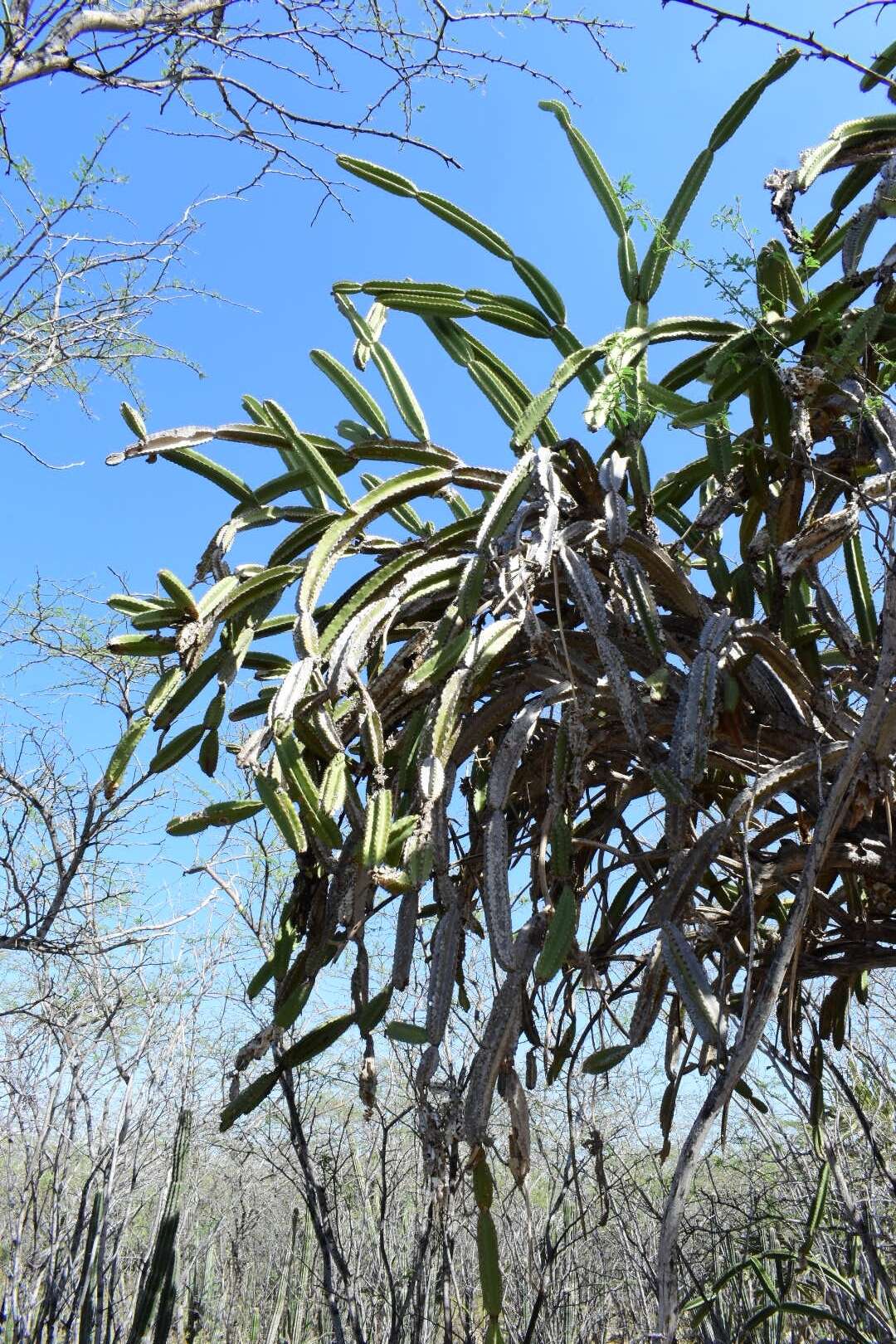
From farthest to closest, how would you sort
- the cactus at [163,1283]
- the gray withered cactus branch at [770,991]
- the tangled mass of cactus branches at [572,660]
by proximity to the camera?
the cactus at [163,1283], the tangled mass of cactus branches at [572,660], the gray withered cactus branch at [770,991]

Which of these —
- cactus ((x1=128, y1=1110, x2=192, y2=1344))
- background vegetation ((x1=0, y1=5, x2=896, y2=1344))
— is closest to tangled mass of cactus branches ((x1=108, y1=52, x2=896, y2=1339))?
background vegetation ((x1=0, y1=5, x2=896, y2=1344))

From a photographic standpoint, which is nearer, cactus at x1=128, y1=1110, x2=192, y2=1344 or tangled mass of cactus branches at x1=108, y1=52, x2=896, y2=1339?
tangled mass of cactus branches at x1=108, y1=52, x2=896, y2=1339

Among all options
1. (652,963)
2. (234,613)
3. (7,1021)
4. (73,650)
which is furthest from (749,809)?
(7,1021)

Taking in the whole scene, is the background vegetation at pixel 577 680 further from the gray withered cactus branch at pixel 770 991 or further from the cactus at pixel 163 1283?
the cactus at pixel 163 1283

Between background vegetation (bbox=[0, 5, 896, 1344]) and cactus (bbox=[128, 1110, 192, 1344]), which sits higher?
background vegetation (bbox=[0, 5, 896, 1344])

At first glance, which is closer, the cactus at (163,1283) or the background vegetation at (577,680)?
the background vegetation at (577,680)

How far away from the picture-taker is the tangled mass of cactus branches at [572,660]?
1646 millimetres

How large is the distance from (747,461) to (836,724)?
0.54 m

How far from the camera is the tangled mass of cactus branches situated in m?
1.65

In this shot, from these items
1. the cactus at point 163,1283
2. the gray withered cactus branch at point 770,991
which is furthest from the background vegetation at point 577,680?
the cactus at point 163,1283

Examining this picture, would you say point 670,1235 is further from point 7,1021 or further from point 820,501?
point 7,1021

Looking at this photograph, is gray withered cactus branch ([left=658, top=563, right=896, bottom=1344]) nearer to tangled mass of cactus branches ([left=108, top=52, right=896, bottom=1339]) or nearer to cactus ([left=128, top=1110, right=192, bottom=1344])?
tangled mass of cactus branches ([left=108, top=52, right=896, bottom=1339])

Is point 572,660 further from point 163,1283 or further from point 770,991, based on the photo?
point 163,1283

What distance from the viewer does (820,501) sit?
1.95 metres
